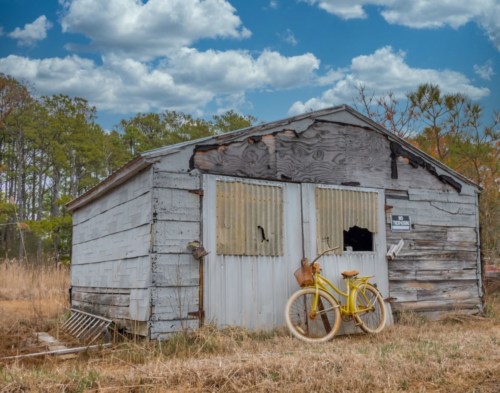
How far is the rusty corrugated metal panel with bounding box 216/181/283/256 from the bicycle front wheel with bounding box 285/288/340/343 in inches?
31.3

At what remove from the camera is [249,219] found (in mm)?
8203

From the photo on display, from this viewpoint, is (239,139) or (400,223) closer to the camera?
(239,139)

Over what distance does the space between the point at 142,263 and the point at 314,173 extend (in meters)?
3.16

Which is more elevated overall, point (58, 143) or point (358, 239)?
point (58, 143)

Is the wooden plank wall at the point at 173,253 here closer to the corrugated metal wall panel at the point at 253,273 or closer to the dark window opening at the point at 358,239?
the corrugated metal wall panel at the point at 253,273

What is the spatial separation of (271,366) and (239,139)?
4.00m

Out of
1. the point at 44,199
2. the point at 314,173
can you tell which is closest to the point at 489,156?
the point at 314,173

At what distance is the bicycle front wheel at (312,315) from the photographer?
25.8 ft

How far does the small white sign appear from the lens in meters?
9.69

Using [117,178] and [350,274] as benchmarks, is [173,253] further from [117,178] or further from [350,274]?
[350,274]

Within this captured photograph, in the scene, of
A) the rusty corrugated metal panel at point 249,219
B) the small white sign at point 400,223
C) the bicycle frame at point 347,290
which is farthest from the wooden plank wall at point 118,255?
the small white sign at point 400,223

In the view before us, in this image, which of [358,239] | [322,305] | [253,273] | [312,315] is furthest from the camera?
[358,239]

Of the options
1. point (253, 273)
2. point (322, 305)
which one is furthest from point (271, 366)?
point (322, 305)

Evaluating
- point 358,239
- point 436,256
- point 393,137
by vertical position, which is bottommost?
point 436,256
